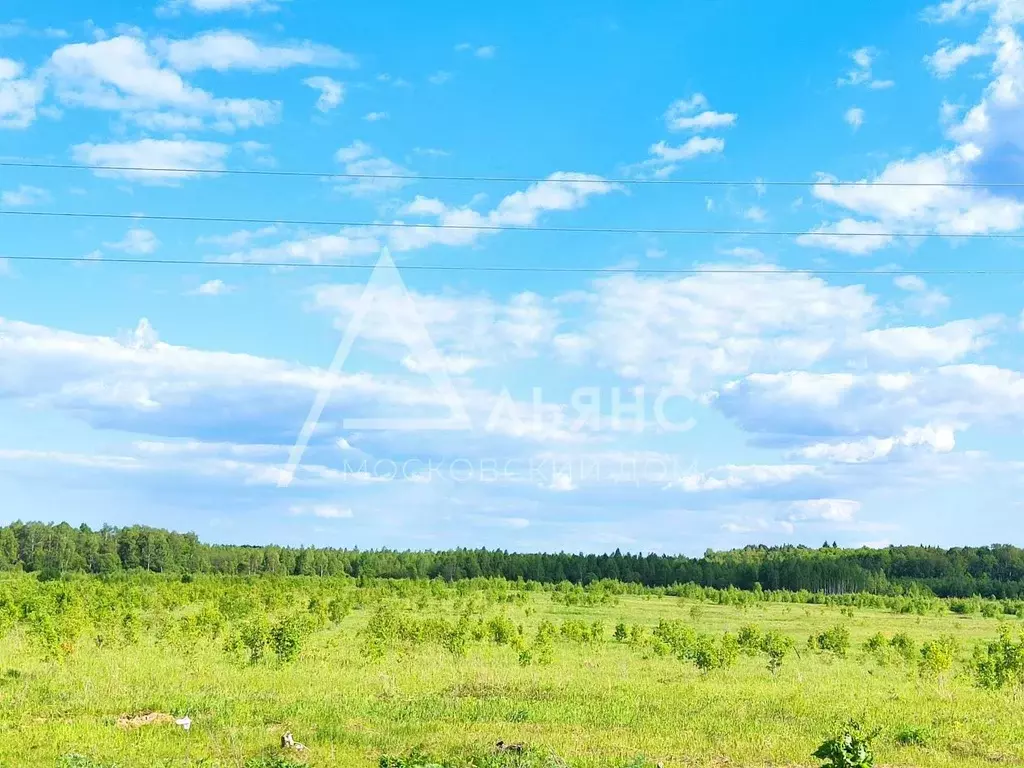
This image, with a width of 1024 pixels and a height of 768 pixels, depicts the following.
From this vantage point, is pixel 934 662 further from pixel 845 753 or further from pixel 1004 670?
pixel 845 753

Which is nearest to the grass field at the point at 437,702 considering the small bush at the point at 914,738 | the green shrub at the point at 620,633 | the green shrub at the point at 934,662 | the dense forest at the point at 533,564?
the small bush at the point at 914,738

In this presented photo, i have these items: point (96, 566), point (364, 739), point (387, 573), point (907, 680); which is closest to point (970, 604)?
point (907, 680)

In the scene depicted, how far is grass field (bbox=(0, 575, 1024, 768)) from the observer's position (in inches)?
651

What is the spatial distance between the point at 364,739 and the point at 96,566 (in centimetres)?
13842

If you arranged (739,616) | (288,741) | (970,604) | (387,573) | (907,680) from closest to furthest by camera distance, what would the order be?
1. (288,741)
2. (907,680)
3. (739,616)
4. (970,604)
5. (387,573)

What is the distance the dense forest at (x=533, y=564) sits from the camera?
133 meters

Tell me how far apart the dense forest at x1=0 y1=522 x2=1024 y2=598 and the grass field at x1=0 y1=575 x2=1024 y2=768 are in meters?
89.5

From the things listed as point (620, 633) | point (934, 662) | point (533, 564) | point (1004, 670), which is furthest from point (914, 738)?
point (533, 564)

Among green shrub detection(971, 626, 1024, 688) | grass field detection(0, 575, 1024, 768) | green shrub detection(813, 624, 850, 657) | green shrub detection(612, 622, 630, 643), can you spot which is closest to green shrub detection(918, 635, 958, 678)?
grass field detection(0, 575, 1024, 768)

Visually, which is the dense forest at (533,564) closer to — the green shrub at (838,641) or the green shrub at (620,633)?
the green shrub at (620,633)

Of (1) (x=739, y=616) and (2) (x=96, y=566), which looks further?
(2) (x=96, y=566)

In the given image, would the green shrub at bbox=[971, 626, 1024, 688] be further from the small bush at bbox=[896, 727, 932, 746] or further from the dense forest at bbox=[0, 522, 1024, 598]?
the dense forest at bbox=[0, 522, 1024, 598]

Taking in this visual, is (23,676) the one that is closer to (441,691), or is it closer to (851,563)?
(441,691)

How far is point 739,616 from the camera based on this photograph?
76938 millimetres
